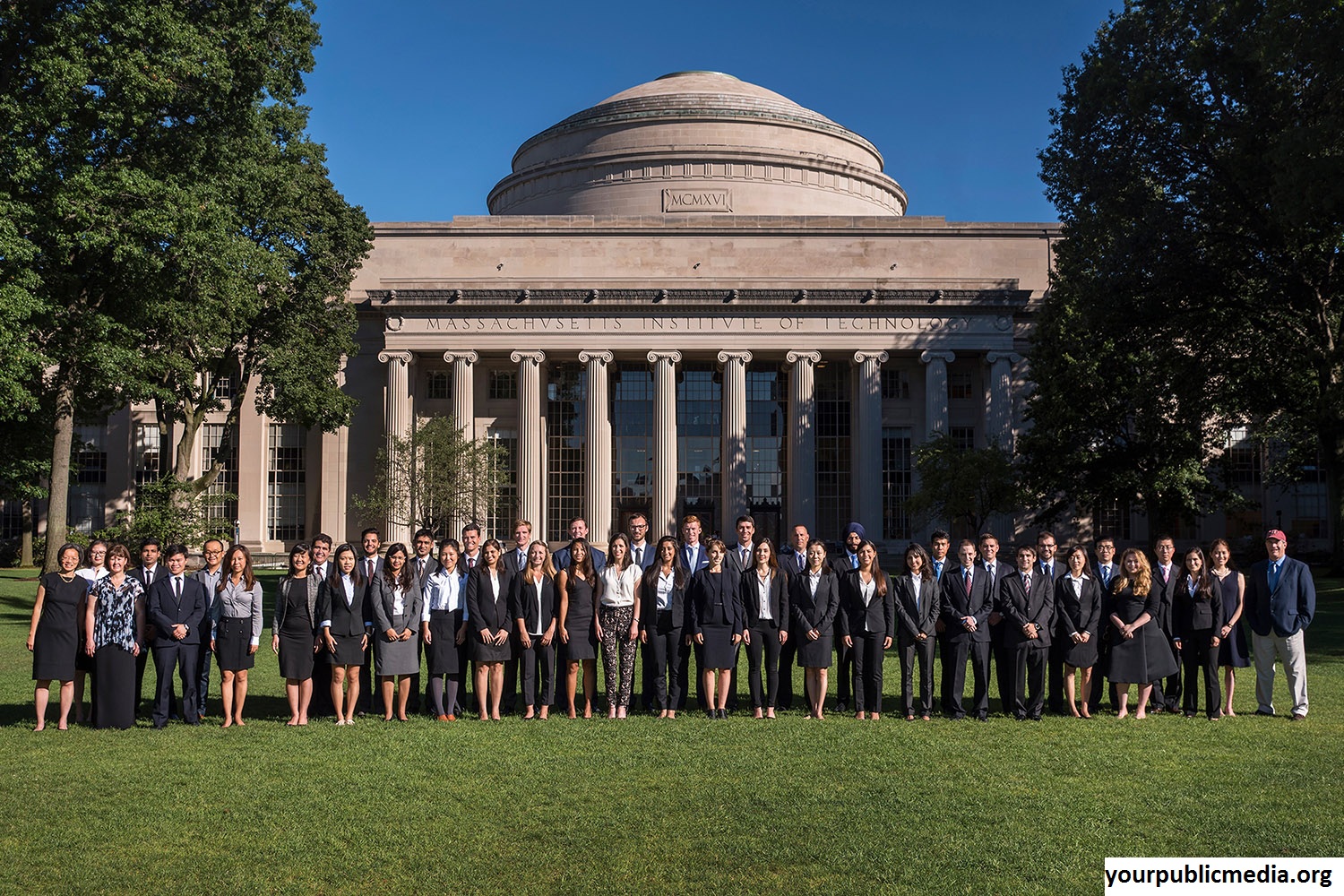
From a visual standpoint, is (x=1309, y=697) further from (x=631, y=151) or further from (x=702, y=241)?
(x=631, y=151)

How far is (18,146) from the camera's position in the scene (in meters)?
22.7

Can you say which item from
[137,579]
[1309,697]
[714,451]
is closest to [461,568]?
[137,579]

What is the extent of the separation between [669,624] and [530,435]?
118 feet

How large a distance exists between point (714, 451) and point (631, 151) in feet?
59.8

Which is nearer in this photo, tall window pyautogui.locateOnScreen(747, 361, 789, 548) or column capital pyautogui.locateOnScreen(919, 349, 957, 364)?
column capital pyautogui.locateOnScreen(919, 349, 957, 364)

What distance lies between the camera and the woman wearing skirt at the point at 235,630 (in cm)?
1287

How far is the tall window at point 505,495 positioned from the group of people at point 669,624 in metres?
35.2

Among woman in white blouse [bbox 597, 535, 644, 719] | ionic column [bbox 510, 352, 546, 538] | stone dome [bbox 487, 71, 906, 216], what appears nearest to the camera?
woman in white blouse [bbox 597, 535, 644, 719]

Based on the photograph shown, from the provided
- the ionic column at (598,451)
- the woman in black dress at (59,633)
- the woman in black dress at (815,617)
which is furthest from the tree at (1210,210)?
the woman in black dress at (59,633)

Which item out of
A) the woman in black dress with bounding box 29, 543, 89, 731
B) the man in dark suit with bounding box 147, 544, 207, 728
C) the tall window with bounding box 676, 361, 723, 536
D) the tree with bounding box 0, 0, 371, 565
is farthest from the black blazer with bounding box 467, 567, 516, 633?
the tall window with bounding box 676, 361, 723, 536

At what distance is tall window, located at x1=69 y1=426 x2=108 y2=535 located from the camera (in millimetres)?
51250

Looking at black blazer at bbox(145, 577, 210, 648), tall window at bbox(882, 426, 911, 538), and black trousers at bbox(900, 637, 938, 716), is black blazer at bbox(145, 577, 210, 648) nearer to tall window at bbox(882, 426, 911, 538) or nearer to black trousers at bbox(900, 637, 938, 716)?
black trousers at bbox(900, 637, 938, 716)

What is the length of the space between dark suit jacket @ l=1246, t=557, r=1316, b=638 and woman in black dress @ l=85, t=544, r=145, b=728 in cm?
1359

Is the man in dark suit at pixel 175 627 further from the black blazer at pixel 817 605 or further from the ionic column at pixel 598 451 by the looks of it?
the ionic column at pixel 598 451
